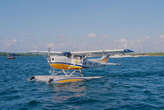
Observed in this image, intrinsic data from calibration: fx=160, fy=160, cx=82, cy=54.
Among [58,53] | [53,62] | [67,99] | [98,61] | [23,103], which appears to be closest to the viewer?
[23,103]

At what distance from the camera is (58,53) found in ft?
57.1

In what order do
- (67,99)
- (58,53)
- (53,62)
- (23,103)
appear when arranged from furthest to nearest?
(58,53) < (53,62) < (67,99) < (23,103)

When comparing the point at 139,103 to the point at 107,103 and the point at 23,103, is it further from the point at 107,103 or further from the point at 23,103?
the point at 23,103

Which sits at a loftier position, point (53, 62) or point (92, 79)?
point (53, 62)

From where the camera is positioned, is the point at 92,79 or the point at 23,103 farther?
the point at 92,79

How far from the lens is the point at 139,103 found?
8789 millimetres

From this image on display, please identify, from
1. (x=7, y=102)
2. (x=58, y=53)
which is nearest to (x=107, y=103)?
(x=7, y=102)

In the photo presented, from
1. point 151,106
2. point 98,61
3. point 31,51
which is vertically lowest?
point 151,106

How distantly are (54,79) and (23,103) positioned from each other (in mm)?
6335

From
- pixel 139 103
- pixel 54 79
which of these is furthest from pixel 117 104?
pixel 54 79

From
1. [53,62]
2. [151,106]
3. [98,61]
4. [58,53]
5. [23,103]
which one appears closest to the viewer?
[151,106]

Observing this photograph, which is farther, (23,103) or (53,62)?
(53,62)

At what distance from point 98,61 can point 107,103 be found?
12285 millimetres

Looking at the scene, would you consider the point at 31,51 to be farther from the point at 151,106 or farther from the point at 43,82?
the point at 151,106
